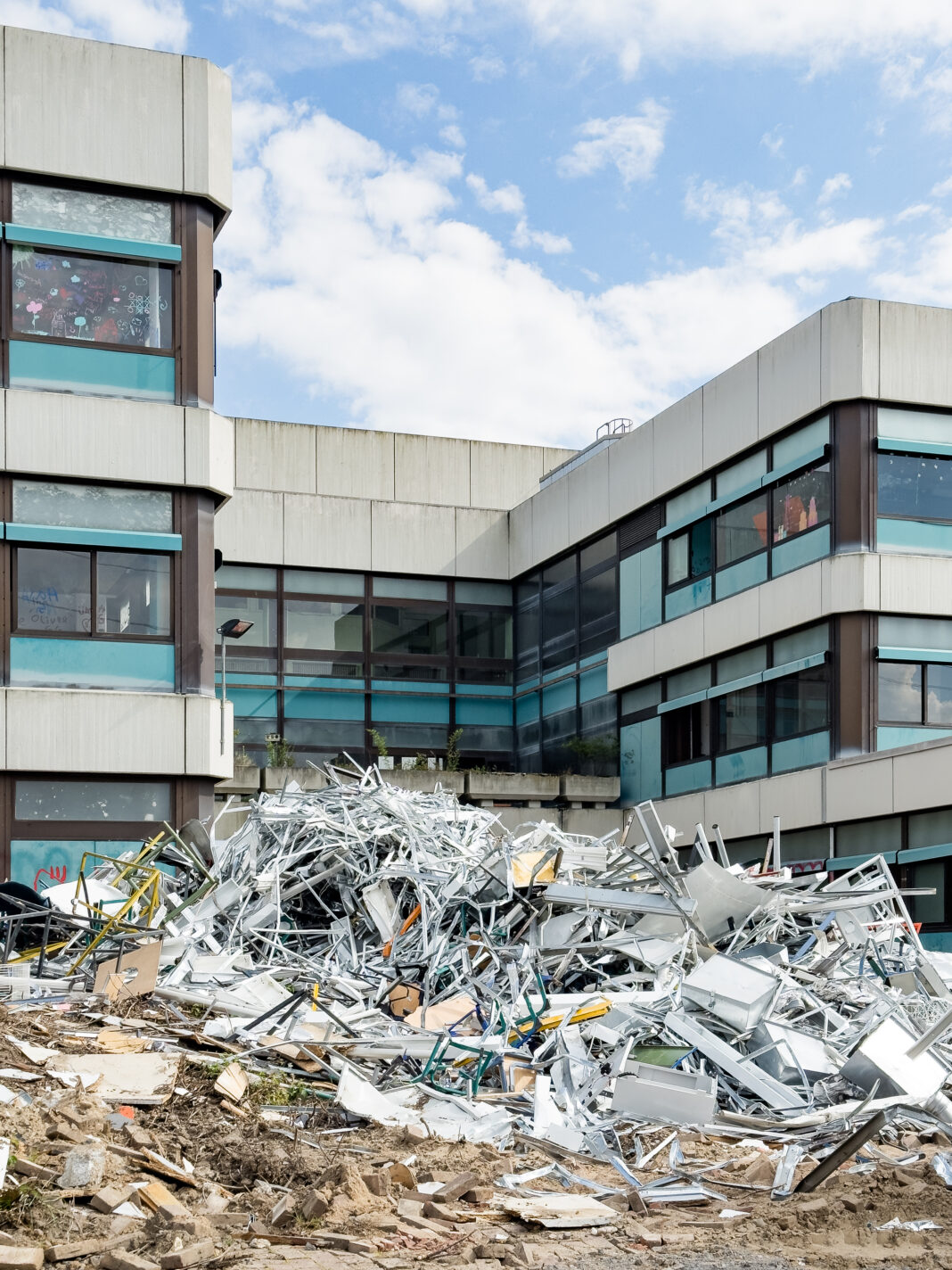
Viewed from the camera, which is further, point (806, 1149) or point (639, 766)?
point (639, 766)

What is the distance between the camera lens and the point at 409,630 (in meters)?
32.8

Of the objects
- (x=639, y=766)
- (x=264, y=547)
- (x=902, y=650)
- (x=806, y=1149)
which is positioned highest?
(x=264, y=547)

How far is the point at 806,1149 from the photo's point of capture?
32.6 feet

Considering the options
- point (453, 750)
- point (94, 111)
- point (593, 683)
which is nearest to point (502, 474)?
point (593, 683)

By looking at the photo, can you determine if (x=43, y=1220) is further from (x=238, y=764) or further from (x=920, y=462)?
(x=238, y=764)

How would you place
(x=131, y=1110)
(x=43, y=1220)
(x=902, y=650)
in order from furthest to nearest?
(x=902, y=650), (x=131, y=1110), (x=43, y=1220)

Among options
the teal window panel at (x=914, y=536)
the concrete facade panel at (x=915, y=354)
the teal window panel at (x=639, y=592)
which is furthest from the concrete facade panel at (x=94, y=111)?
the teal window panel at (x=914, y=536)

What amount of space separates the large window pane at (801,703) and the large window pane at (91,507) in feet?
33.2

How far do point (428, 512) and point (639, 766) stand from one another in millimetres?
7759

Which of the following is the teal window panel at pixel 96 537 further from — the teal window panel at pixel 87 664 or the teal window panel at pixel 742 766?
the teal window panel at pixel 742 766

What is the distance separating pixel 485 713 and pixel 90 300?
14593 mm

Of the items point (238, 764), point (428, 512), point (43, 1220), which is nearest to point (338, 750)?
point (238, 764)

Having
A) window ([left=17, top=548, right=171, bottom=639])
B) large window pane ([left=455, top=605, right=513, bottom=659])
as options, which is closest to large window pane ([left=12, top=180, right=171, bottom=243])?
window ([left=17, top=548, right=171, bottom=639])

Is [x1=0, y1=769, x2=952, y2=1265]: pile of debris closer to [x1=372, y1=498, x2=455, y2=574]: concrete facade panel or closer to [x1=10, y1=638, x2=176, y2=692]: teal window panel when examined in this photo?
[x1=10, y1=638, x2=176, y2=692]: teal window panel
